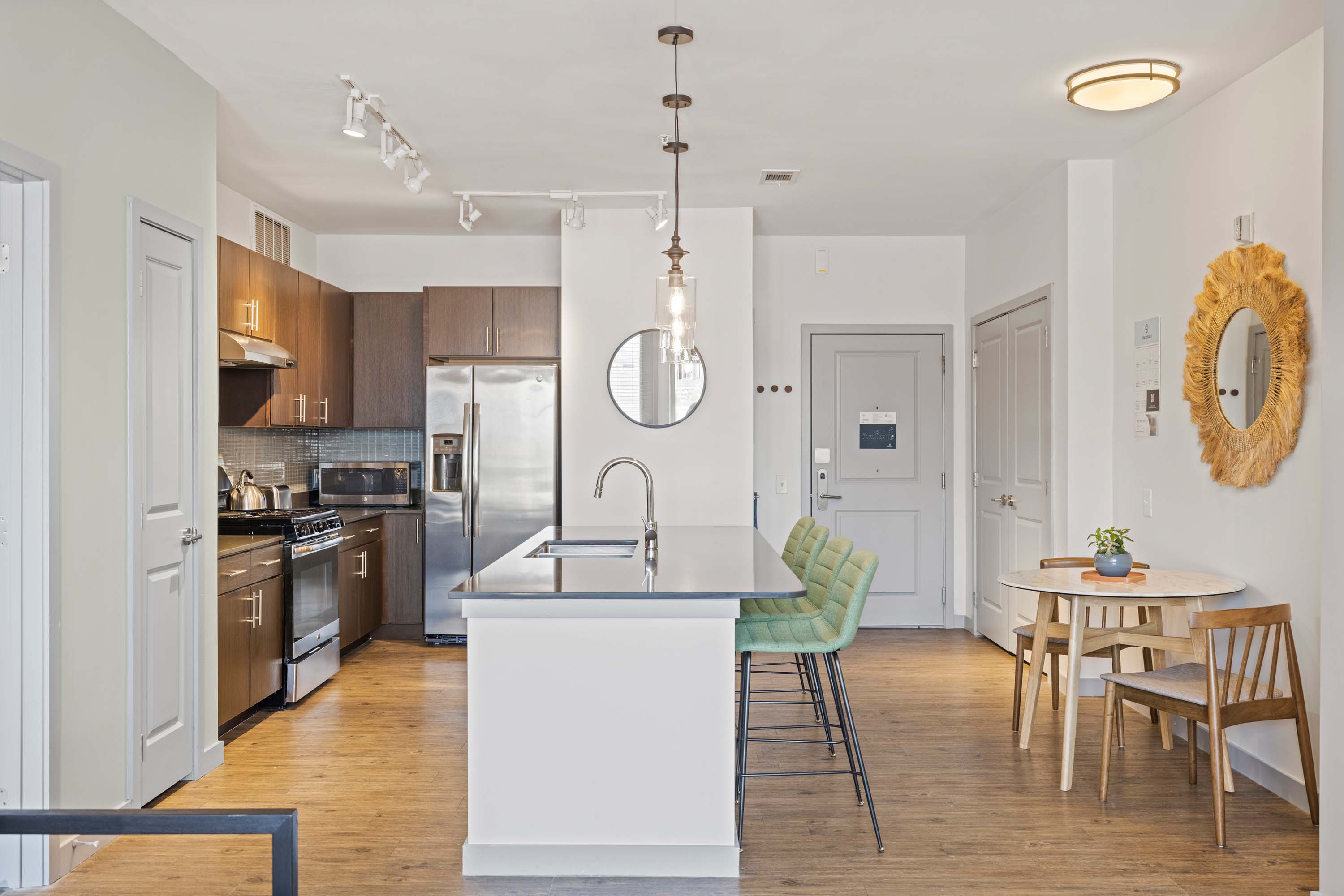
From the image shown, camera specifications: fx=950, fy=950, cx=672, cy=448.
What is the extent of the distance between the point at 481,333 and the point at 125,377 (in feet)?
9.57

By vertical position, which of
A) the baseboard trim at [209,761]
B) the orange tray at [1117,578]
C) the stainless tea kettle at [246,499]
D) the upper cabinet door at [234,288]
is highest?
the upper cabinet door at [234,288]

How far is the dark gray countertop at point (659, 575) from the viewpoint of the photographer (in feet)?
8.46

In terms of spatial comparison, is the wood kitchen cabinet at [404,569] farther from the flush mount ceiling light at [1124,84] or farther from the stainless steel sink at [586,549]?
the flush mount ceiling light at [1124,84]

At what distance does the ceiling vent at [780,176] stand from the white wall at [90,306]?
276 cm

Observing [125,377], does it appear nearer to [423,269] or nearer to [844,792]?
[844,792]

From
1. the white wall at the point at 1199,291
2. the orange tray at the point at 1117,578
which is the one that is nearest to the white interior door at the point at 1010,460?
the white wall at the point at 1199,291

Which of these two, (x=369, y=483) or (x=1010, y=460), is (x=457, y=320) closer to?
(x=369, y=483)

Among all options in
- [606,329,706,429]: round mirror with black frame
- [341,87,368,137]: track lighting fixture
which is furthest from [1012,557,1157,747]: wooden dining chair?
[341,87,368,137]: track lighting fixture

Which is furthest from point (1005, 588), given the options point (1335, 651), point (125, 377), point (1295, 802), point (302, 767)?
point (125, 377)

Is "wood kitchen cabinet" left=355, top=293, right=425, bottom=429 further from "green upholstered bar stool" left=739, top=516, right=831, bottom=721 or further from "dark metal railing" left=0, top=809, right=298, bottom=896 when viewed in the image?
"dark metal railing" left=0, top=809, right=298, bottom=896

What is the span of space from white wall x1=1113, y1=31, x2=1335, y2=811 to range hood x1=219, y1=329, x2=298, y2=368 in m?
4.09

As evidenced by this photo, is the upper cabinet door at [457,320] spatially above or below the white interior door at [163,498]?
above

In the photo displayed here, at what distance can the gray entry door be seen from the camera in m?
6.39

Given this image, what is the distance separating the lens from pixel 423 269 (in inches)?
250
